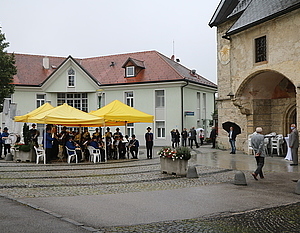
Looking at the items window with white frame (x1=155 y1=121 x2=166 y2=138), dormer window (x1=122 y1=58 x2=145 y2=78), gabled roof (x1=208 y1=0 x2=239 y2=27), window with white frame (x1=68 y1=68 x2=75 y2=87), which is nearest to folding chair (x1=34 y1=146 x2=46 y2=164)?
gabled roof (x1=208 y1=0 x2=239 y2=27)

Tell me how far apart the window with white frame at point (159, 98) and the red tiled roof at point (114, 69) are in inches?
51.1

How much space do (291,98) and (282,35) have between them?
4.35 metres

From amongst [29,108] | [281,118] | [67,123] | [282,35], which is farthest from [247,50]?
[29,108]

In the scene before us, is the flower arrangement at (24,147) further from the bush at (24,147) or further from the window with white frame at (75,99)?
the window with white frame at (75,99)

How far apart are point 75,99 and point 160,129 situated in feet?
35.3

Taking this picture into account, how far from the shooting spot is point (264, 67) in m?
19.9

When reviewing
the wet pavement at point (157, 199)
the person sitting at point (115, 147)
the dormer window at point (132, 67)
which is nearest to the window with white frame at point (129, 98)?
the dormer window at point (132, 67)

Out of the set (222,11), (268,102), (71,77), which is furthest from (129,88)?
(268,102)

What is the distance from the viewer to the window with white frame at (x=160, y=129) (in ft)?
122

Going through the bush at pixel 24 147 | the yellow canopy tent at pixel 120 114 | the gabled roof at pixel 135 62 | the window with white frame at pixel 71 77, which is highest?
the gabled roof at pixel 135 62

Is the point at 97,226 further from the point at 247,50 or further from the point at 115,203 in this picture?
the point at 247,50

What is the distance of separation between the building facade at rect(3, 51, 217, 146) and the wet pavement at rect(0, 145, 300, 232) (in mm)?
22313

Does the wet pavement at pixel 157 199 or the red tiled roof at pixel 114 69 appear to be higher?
the red tiled roof at pixel 114 69

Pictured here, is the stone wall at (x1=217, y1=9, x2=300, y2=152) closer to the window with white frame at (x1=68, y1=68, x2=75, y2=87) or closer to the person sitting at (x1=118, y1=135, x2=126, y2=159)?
the person sitting at (x1=118, y1=135, x2=126, y2=159)
